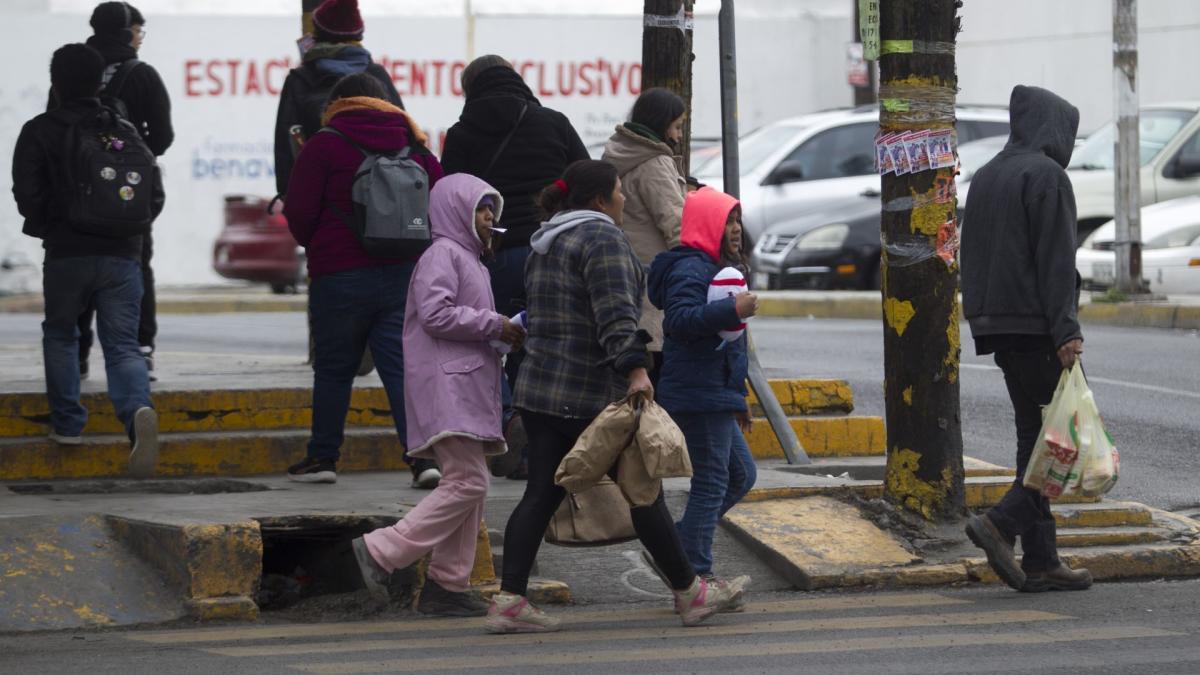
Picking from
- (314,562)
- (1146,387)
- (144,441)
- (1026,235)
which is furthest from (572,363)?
(1146,387)

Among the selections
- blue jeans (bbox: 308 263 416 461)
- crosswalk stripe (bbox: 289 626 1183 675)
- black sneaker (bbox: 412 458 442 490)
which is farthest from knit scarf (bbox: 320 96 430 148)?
crosswalk stripe (bbox: 289 626 1183 675)

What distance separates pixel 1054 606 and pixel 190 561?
9.48ft

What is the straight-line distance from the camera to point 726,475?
21.8 feet

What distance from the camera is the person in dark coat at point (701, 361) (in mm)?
6500

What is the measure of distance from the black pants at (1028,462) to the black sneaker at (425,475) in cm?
228

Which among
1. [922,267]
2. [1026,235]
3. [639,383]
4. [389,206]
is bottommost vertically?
[639,383]

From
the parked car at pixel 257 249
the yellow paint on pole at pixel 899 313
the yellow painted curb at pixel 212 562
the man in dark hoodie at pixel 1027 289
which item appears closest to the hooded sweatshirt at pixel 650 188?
the yellow paint on pole at pixel 899 313

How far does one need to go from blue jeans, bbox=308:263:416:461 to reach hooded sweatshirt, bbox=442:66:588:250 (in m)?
0.50

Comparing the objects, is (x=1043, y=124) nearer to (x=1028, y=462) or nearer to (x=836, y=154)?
(x=1028, y=462)

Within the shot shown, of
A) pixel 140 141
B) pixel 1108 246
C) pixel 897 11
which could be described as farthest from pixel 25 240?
pixel 897 11

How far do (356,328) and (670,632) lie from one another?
2.14m

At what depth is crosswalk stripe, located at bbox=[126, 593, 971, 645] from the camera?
6246 millimetres

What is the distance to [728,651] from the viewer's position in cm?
588

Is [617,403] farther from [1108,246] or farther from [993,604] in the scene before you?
[1108,246]
